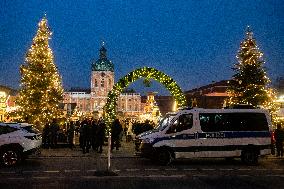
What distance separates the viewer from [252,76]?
43.7m

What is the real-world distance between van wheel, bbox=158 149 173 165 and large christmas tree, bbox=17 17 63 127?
2391cm

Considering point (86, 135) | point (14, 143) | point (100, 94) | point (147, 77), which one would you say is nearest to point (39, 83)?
point (147, 77)

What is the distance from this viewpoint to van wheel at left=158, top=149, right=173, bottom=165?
1934 cm

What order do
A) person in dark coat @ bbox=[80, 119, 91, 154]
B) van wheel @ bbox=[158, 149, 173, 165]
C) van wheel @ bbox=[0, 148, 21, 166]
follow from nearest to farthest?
1. van wheel @ bbox=[0, 148, 21, 166]
2. van wheel @ bbox=[158, 149, 173, 165]
3. person in dark coat @ bbox=[80, 119, 91, 154]

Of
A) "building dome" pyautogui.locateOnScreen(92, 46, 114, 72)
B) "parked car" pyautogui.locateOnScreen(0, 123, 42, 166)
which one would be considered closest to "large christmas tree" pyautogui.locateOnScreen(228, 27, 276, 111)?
"parked car" pyautogui.locateOnScreen(0, 123, 42, 166)

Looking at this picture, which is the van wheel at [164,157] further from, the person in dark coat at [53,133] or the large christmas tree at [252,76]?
the large christmas tree at [252,76]

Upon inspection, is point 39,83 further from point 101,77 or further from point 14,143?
point 101,77

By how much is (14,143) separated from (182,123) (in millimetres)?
7058

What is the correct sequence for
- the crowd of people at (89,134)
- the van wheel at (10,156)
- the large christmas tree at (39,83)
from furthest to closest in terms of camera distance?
the large christmas tree at (39,83) < the crowd of people at (89,134) < the van wheel at (10,156)

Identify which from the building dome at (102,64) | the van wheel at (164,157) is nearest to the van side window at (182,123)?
the van wheel at (164,157)

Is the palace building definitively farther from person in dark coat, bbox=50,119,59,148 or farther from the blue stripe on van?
the blue stripe on van

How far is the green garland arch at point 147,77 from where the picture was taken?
29469 mm

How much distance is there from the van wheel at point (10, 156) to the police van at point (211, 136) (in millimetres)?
5232

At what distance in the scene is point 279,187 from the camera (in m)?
13.2
